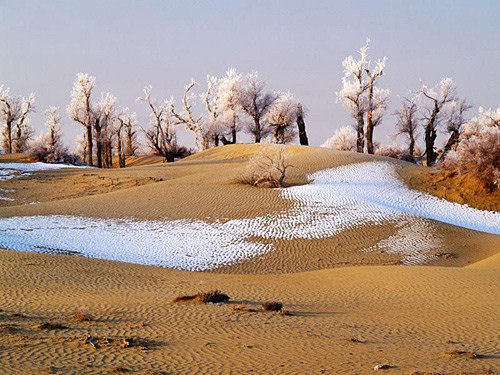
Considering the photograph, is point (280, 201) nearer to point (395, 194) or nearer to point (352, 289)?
point (395, 194)

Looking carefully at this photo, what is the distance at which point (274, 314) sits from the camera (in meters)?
12.0

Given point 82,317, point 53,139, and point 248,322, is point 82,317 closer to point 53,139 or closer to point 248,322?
point 248,322

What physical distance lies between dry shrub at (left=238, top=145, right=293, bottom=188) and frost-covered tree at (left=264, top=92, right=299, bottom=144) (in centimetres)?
3564

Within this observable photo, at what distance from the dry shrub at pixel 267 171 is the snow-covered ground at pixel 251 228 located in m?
1.76

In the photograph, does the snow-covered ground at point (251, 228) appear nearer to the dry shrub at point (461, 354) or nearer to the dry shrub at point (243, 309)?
the dry shrub at point (243, 309)

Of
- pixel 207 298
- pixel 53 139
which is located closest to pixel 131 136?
pixel 53 139

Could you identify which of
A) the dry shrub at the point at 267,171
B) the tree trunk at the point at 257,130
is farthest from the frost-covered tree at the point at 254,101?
the dry shrub at the point at 267,171

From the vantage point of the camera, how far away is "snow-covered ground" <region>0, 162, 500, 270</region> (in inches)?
931

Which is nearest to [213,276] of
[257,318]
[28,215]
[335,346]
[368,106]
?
[257,318]

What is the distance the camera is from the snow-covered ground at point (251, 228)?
23.6 m

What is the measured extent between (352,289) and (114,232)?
13648 mm

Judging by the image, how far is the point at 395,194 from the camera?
112 feet

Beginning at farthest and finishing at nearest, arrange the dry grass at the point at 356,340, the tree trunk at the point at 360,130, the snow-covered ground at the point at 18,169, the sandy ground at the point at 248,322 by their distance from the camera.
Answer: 1. the tree trunk at the point at 360,130
2. the snow-covered ground at the point at 18,169
3. the dry grass at the point at 356,340
4. the sandy ground at the point at 248,322

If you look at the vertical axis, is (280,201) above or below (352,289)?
above
